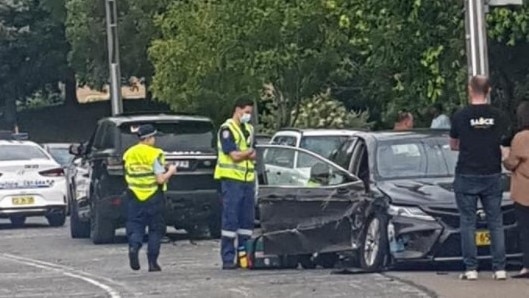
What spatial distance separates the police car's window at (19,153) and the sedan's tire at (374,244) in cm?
1403

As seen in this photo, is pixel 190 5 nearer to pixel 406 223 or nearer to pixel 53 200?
pixel 53 200

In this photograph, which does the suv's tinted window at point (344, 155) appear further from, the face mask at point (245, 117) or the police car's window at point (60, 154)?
the police car's window at point (60, 154)

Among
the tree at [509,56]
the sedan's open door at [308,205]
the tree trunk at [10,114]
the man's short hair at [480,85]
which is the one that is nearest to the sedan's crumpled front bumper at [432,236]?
the sedan's open door at [308,205]

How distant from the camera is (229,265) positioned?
17812mm

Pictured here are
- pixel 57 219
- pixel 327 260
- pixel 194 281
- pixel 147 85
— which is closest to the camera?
pixel 194 281

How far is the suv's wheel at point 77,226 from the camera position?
25.6 metres

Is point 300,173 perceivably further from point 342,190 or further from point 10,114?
point 10,114

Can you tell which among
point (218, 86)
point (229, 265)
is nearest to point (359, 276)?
point (229, 265)

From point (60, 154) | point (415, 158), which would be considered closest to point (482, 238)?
point (415, 158)

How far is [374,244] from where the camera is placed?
1620 cm

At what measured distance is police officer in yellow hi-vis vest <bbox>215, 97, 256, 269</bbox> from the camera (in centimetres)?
1744

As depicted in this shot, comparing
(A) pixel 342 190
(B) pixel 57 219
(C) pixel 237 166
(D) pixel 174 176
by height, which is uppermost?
(C) pixel 237 166

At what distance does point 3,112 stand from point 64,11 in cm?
830

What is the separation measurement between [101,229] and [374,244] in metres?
8.35
